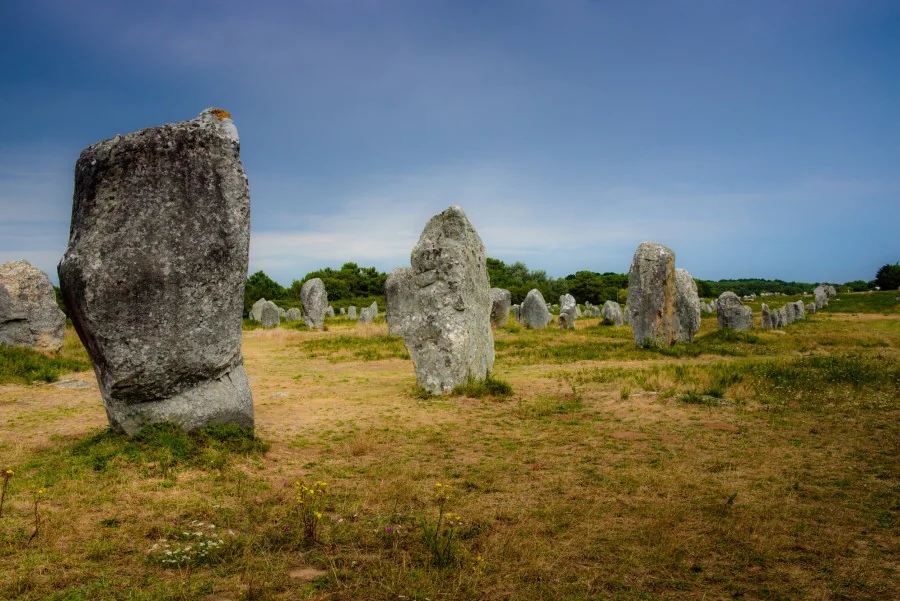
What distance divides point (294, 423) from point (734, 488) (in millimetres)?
5779

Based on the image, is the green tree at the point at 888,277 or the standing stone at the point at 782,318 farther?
the green tree at the point at 888,277

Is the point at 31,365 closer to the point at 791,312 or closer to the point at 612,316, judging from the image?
the point at 612,316

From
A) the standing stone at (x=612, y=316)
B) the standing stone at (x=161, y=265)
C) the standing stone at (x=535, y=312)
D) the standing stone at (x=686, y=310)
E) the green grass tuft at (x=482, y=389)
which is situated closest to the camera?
the standing stone at (x=161, y=265)

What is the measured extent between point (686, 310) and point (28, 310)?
1915cm

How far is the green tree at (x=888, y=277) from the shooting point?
5828cm

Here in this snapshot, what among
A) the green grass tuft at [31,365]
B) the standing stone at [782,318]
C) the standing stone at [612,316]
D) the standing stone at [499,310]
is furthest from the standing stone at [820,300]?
the green grass tuft at [31,365]

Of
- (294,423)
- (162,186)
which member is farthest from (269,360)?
(162,186)

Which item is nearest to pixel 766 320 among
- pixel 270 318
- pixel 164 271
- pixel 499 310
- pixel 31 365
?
pixel 499 310

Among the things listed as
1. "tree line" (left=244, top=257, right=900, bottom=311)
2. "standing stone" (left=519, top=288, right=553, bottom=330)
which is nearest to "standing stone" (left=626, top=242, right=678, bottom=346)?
"standing stone" (left=519, top=288, right=553, bottom=330)

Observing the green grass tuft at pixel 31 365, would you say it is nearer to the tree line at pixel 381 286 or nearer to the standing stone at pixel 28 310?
the standing stone at pixel 28 310

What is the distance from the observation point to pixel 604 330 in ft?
84.8

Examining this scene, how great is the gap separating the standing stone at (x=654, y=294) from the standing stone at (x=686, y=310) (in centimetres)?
144

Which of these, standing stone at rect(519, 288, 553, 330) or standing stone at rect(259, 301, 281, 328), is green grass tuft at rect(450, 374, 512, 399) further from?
standing stone at rect(259, 301, 281, 328)

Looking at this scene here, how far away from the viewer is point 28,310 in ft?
49.2
